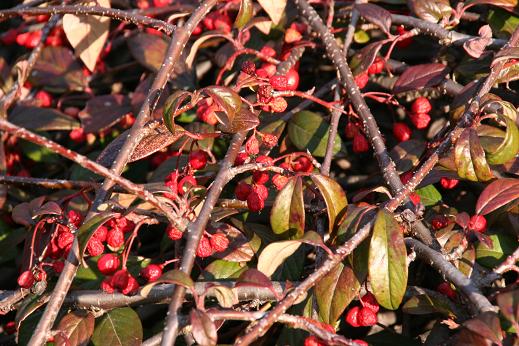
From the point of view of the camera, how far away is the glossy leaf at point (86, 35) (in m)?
2.31

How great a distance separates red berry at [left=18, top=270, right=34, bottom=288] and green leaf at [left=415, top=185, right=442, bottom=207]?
1001mm

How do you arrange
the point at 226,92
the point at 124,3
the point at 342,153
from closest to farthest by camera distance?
1. the point at 226,92
2. the point at 342,153
3. the point at 124,3

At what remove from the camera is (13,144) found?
2.47m

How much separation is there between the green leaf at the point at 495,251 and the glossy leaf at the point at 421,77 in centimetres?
47

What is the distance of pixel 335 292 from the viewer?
1492 mm

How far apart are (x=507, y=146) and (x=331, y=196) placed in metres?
0.39

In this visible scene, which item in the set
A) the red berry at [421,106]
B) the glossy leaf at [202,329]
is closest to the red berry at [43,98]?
the red berry at [421,106]

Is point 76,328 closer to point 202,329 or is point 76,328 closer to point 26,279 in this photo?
point 26,279

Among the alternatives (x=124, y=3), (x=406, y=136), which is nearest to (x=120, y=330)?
(x=406, y=136)

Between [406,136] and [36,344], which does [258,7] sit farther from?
[36,344]

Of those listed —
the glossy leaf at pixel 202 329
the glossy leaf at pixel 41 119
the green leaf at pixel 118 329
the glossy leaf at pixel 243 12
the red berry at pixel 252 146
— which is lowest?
the green leaf at pixel 118 329

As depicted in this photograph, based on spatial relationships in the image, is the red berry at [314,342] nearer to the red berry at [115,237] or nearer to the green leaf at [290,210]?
the green leaf at [290,210]

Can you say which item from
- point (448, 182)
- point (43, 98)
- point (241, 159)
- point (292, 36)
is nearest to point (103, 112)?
point (43, 98)

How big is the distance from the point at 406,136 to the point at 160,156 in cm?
78
